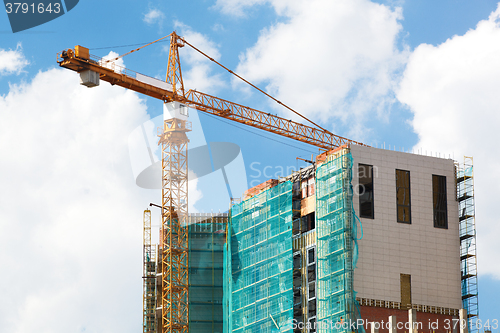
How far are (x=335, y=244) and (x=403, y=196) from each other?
974cm

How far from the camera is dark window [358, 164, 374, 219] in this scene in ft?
300

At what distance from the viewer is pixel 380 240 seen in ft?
299

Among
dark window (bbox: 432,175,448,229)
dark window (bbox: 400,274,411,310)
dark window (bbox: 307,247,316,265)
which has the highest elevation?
dark window (bbox: 432,175,448,229)

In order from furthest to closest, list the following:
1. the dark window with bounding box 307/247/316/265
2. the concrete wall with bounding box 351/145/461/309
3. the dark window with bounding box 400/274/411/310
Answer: the dark window with bounding box 307/247/316/265, the dark window with bounding box 400/274/411/310, the concrete wall with bounding box 351/145/461/309

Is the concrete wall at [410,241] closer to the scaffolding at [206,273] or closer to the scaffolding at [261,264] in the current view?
the scaffolding at [261,264]

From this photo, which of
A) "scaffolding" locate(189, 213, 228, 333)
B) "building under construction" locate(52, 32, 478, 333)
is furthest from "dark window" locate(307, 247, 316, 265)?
"scaffolding" locate(189, 213, 228, 333)

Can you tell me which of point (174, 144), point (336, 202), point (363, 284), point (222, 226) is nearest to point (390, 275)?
point (363, 284)

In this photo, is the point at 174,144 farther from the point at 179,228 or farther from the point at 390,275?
the point at 390,275

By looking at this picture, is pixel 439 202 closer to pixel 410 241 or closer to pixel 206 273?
pixel 410 241

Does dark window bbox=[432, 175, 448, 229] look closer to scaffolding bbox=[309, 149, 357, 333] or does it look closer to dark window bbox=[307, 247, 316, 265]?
scaffolding bbox=[309, 149, 357, 333]

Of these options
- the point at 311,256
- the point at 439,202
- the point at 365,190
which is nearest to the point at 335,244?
the point at 311,256

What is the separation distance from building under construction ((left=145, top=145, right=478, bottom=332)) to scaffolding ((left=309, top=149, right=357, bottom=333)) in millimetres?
98

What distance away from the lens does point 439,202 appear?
96.7 meters

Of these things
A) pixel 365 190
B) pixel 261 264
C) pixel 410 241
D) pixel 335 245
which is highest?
pixel 365 190
